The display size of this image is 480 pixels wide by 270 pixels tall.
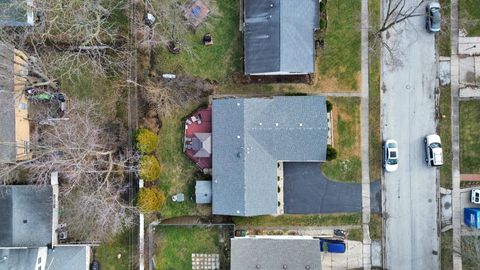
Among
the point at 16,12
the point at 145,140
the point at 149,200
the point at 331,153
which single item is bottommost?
the point at 149,200

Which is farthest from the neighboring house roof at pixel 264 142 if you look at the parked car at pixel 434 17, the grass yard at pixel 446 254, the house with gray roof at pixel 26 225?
the house with gray roof at pixel 26 225

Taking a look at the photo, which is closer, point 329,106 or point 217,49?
point 329,106

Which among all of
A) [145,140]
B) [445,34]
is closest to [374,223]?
[445,34]

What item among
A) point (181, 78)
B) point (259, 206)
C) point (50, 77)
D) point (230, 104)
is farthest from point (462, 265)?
point (50, 77)

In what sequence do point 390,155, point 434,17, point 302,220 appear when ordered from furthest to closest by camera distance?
1. point 302,220
2. point 390,155
3. point 434,17

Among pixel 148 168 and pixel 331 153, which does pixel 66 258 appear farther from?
pixel 331 153

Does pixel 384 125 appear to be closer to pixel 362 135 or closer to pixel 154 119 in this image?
pixel 362 135

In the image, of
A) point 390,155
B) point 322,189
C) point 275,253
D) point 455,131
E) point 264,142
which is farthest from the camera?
point 322,189

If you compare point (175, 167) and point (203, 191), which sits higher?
point (175, 167)

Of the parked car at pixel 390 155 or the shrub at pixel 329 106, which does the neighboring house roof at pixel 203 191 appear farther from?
the parked car at pixel 390 155
